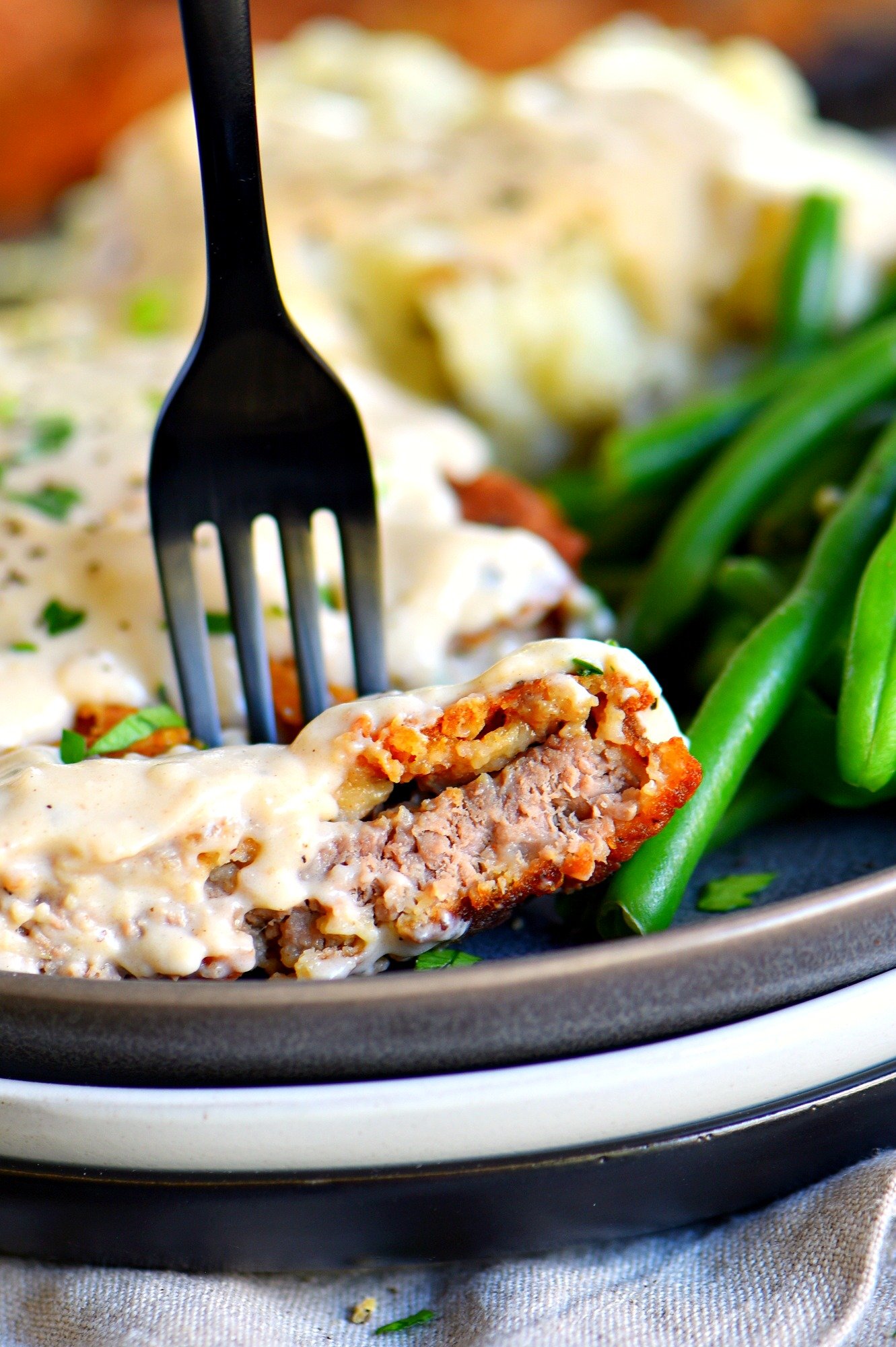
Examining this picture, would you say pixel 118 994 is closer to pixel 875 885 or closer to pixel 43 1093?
pixel 43 1093

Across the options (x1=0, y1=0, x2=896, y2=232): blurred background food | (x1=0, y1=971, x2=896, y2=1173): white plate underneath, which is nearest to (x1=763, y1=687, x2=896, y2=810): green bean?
(x1=0, y1=971, x2=896, y2=1173): white plate underneath

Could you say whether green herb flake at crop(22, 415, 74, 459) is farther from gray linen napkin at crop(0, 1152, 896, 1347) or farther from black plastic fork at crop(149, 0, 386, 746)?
gray linen napkin at crop(0, 1152, 896, 1347)

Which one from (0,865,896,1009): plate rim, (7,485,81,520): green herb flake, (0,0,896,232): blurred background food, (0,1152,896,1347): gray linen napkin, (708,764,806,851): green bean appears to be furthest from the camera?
(0,0,896,232): blurred background food

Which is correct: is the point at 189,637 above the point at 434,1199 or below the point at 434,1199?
above

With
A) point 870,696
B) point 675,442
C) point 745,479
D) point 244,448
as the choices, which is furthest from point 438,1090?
point 675,442

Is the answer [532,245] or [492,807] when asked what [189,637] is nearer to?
[492,807]

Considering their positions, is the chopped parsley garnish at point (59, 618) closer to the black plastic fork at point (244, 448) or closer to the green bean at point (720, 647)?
the black plastic fork at point (244, 448)

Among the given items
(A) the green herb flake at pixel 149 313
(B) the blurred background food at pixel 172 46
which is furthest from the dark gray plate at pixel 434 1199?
(B) the blurred background food at pixel 172 46
